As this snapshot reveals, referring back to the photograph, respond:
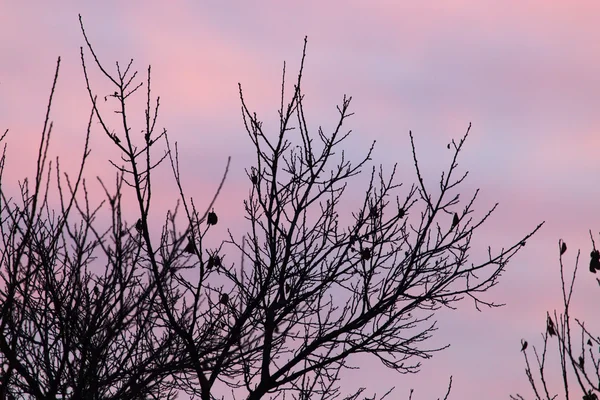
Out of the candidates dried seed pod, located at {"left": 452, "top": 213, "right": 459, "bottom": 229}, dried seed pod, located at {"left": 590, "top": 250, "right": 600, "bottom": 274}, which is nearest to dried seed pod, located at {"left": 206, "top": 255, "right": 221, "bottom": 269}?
dried seed pod, located at {"left": 452, "top": 213, "right": 459, "bottom": 229}

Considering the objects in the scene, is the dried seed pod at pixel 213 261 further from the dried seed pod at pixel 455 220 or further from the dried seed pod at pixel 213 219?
the dried seed pod at pixel 455 220

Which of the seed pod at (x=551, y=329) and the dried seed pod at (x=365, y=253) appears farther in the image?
the dried seed pod at (x=365, y=253)

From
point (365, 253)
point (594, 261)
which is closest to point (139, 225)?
point (365, 253)

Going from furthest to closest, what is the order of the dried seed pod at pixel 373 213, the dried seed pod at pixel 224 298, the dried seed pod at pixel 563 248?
1. the dried seed pod at pixel 373 213
2. the dried seed pod at pixel 224 298
3. the dried seed pod at pixel 563 248

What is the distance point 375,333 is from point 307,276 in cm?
101

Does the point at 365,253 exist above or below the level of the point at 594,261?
above

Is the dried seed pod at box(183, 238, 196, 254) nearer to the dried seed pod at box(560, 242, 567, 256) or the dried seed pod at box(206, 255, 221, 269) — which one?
the dried seed pod at box(206, 255, 221, 269)

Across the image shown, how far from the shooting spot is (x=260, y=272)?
798 cm

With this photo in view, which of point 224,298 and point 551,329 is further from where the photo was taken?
point 224,298

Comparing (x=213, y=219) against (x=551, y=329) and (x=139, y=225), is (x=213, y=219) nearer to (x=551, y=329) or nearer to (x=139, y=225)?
(x=139, y=225)

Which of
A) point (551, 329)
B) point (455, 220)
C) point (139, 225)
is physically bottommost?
point (551, 329)

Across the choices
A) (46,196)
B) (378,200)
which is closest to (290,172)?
(378,200)

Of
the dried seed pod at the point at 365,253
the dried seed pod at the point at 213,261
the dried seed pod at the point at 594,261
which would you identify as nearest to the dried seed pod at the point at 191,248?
the dried seed pod at the point at 213,261

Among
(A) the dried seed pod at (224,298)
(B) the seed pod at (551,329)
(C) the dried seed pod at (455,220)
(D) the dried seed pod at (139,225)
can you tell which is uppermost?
(C) the dried seed pod at (455,220)
